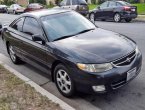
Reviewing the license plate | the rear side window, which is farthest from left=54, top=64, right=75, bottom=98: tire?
the rear side window

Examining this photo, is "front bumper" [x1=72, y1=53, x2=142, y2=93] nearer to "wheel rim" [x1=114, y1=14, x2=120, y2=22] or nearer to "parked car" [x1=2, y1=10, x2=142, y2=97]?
"parked car" [x1=2, y1=10, x2=142, y2=97]

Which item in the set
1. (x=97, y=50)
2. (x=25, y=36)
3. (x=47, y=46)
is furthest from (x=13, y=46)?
(x=97, y=50)

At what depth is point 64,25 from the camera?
6.30m

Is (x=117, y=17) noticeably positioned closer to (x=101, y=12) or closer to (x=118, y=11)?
(x=118, y=11)

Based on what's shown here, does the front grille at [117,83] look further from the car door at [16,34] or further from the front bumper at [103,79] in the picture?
the car door at [16,34]

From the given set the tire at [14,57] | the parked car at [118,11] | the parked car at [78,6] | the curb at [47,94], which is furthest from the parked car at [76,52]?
the parked car at [78,6]

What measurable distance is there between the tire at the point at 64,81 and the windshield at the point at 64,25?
2.45 ft

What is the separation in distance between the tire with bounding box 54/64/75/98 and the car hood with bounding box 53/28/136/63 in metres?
0.34

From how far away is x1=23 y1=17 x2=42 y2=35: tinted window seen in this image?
21.1ft

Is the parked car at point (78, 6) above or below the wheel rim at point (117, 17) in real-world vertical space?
above

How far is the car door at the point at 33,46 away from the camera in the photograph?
19.9ft

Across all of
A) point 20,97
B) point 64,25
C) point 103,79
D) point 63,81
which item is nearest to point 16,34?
point 64,25

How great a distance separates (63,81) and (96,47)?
0.88 m

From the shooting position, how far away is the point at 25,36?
693cm
